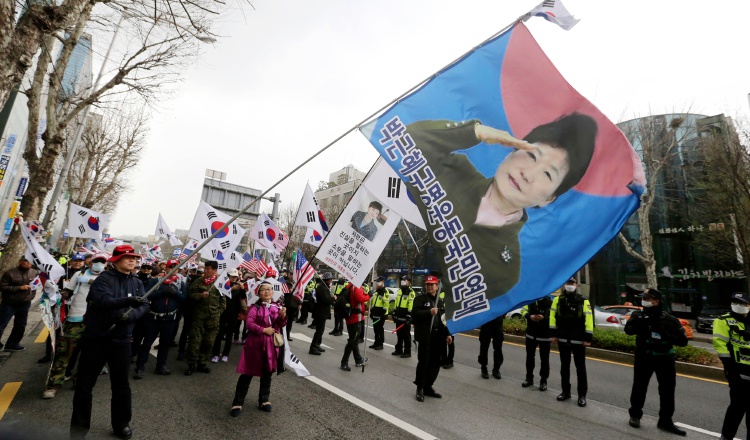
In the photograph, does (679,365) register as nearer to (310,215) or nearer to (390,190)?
(390,190)

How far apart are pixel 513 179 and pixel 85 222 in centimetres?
1169

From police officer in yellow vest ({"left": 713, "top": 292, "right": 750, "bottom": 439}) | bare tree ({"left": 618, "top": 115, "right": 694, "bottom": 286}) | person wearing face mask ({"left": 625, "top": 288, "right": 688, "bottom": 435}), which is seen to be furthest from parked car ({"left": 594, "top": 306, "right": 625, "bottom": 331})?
police officer in yellow vest ({"left": 713, "top": 292, "right": 750, "bottom": 439})

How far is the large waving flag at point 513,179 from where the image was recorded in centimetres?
291

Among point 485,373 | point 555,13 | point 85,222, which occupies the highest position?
point 555,13

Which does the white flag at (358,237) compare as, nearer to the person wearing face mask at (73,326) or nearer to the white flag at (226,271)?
the white flag at (226,271)

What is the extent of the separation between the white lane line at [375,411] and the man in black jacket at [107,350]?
2860 millimetres

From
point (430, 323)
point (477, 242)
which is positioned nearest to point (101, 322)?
point (477, 242)

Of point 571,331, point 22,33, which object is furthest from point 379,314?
point 22,33

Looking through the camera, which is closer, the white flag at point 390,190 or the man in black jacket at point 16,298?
the white flag at point 390,190

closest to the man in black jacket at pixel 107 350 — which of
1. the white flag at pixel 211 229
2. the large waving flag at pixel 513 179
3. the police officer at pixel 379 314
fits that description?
the large waving flag at pixel 513 179

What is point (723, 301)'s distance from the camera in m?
27.9

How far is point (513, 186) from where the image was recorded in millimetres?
3104

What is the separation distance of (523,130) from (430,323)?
388 centimetres

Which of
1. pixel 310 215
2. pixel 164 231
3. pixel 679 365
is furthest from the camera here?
pixel 164 231
